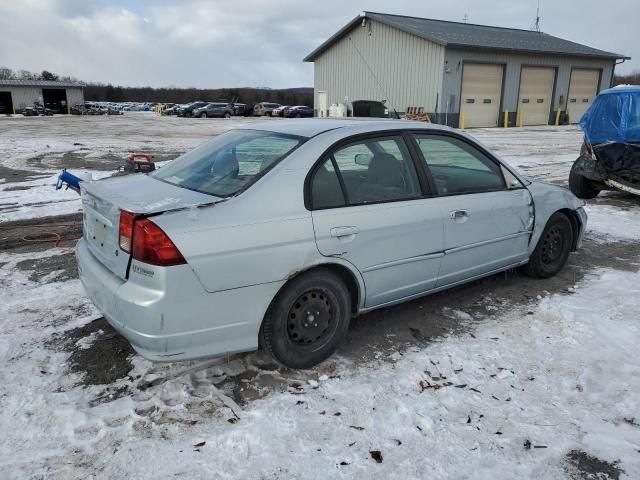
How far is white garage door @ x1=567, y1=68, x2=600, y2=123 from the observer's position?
34.3m

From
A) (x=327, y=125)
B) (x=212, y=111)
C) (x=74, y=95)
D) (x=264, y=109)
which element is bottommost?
(x=327, y=125)

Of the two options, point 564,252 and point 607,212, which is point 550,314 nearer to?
point 564,252

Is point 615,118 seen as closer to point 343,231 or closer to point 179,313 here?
point 343,231

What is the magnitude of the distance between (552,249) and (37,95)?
66.8m

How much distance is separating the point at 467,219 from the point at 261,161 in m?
1.70

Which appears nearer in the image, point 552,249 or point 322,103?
point 552,249

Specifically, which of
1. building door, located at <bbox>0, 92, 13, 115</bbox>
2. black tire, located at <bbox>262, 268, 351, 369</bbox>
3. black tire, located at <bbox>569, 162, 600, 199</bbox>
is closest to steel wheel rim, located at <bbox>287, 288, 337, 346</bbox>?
black tire, located at <bbox>262, 268, 351, 369</bbox>

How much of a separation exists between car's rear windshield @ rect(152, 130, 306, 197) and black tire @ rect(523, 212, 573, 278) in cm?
272

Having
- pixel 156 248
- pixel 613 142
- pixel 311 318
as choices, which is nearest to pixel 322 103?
pixel 613 142

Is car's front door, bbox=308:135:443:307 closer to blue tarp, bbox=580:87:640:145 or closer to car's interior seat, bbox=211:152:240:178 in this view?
car's interior seat, bbox=211:152:240:178

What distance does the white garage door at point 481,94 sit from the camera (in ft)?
96.0

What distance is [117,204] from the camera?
3006 millimetres

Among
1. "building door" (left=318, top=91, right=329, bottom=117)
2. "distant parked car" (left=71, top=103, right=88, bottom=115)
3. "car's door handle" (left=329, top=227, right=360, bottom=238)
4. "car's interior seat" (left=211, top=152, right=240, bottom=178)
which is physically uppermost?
"building door" (left=318, top=91, right=329, bottom=117)

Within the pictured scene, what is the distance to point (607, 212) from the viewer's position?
7.94 metres
